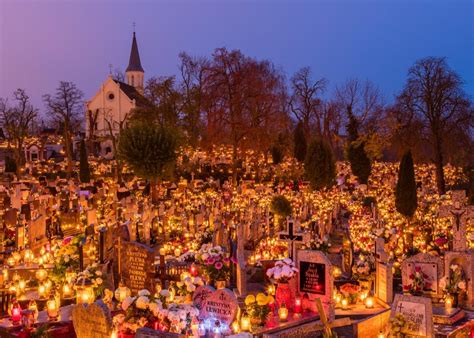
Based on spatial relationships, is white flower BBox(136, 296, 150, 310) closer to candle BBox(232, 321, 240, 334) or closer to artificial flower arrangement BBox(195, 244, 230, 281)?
candle BBox(232, 321, 240, 334)

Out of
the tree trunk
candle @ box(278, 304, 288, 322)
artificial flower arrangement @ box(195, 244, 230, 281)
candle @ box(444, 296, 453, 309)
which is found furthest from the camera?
the tree trunk

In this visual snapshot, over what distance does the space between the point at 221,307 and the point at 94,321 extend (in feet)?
6.16

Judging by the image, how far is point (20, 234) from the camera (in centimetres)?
1511

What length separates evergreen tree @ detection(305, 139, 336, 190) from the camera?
1160 inches

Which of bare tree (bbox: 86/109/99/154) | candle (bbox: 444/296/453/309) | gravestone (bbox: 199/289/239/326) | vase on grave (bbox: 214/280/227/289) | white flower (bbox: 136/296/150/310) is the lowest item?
candle (bbox: 444/296/453/309)

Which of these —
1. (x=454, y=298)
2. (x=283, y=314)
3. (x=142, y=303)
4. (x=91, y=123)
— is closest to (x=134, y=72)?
(x=91, y=123)

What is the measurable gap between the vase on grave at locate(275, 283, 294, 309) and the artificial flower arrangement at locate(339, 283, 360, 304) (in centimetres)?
135

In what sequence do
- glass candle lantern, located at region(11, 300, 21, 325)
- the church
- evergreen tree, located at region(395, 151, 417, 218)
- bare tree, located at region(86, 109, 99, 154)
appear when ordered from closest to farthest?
glass candle lantern, located at region(11, 300, 21, 325)
evergreen tree, located at region(395, 151, 417, 218)
bare tree, located at region(86, 109, 99, 154)
the church

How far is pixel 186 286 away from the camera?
968 centimetres

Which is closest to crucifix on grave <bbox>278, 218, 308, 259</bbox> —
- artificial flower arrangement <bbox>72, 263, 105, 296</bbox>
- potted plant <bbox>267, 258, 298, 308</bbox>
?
potted plant <bbox>267, 258, 298, 308</bbox>

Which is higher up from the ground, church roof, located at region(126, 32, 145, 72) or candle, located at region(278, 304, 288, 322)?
church roof, located at region(126, 32, 145, 72)

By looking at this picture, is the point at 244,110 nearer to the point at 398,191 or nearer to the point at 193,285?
the point at 398,191

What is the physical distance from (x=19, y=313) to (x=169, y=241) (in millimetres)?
7558

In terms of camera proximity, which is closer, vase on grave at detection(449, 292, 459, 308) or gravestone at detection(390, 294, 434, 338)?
gravestone at detection(390, 294, 434, 338)
